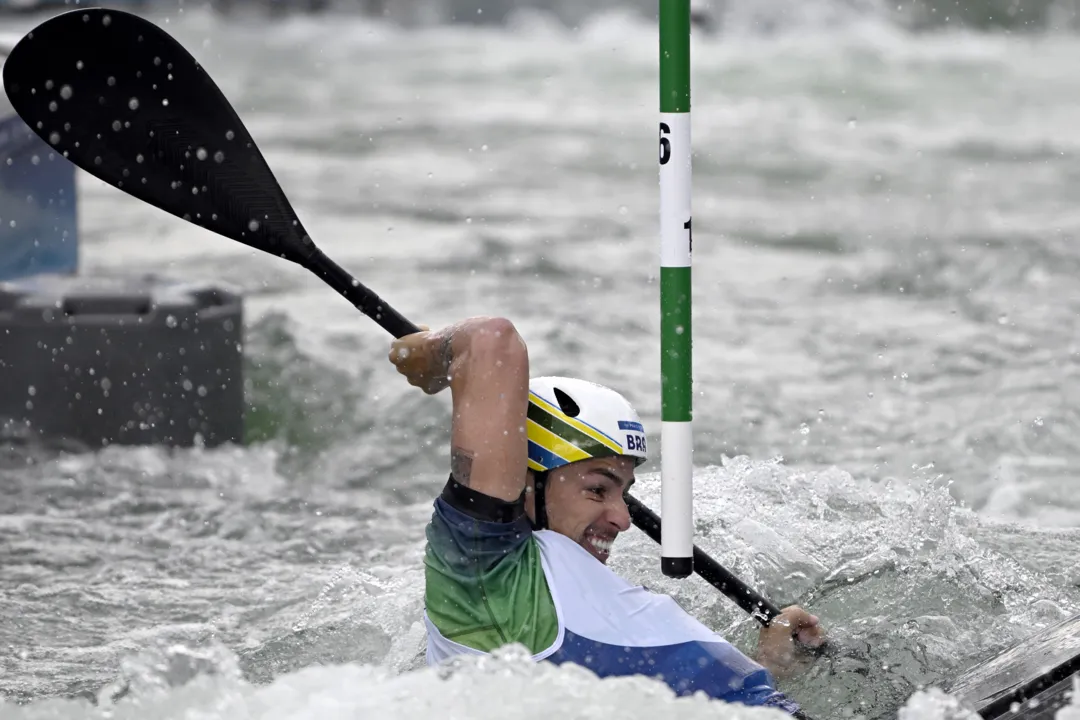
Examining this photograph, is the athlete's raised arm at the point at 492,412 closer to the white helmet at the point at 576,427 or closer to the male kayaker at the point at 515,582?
the male kayaker at the point at 515,582

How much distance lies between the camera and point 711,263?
596 inches

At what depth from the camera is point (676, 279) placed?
3.69 m

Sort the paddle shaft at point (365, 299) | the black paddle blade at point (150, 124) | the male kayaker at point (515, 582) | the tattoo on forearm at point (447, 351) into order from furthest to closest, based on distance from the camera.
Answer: the black paddle blade at point (150, 124) → the paddle shaft at point (365, 299) → the tattoo on forearm at point (447, 351) → the male kayaker at point (515, 582)

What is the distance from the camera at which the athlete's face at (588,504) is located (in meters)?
3.74

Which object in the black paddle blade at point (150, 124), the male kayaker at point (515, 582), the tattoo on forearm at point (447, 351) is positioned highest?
the black paddle blade at point (150, 124)

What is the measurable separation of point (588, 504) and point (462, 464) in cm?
39

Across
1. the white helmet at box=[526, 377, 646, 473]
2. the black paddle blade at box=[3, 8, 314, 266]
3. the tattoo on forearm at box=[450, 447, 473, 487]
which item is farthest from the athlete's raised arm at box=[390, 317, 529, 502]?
the black paddle blade at box=[3, 8, 314, 266]

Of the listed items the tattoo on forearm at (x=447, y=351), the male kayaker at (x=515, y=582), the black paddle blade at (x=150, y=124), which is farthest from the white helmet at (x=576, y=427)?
the black paddle blade at (x=150, y=124)

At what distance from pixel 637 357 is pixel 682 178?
755 centimetres

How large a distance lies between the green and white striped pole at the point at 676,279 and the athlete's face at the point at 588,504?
136 millimetres

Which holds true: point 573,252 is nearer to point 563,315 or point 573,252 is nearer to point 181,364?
point 563,315

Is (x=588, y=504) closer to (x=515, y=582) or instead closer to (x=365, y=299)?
(x=515, y=582)

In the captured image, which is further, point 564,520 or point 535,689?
point 564,520

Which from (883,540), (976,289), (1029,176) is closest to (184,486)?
(883,540)
